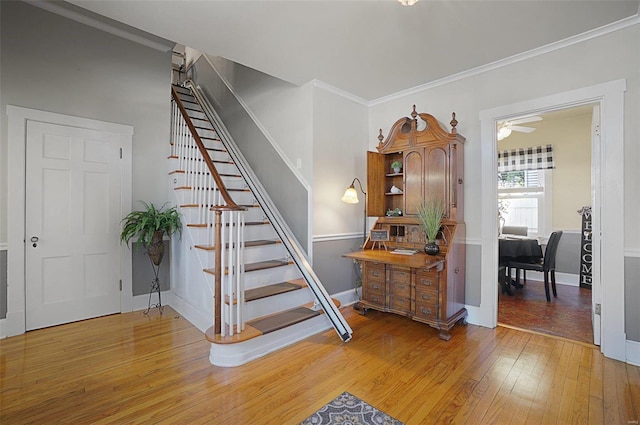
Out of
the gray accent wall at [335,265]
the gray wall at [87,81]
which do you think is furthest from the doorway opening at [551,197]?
the gray wall at [87,81]

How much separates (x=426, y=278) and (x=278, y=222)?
1890mm

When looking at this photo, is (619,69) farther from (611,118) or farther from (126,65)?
(126,65)

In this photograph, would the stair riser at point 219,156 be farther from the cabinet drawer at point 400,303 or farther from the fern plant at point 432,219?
the cabinet drawer at point 400,303

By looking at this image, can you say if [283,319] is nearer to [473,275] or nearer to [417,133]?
[473,275]

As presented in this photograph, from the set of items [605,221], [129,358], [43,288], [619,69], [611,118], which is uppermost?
[619,69]

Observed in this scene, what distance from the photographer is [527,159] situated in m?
5.34

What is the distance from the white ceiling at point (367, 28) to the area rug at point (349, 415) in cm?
271

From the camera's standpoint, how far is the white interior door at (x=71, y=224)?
10.2 feet

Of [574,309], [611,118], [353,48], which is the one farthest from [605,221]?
[353,48]

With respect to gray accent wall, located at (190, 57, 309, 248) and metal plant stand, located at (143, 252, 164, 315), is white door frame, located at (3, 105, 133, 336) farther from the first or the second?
gray accent wall, located at (190, 57, 309, 248)

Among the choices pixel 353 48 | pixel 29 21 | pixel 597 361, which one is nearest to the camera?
pixel 597 361

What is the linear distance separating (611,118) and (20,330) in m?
5.64

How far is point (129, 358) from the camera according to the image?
2504 mm

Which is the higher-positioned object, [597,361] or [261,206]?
[261,206]
